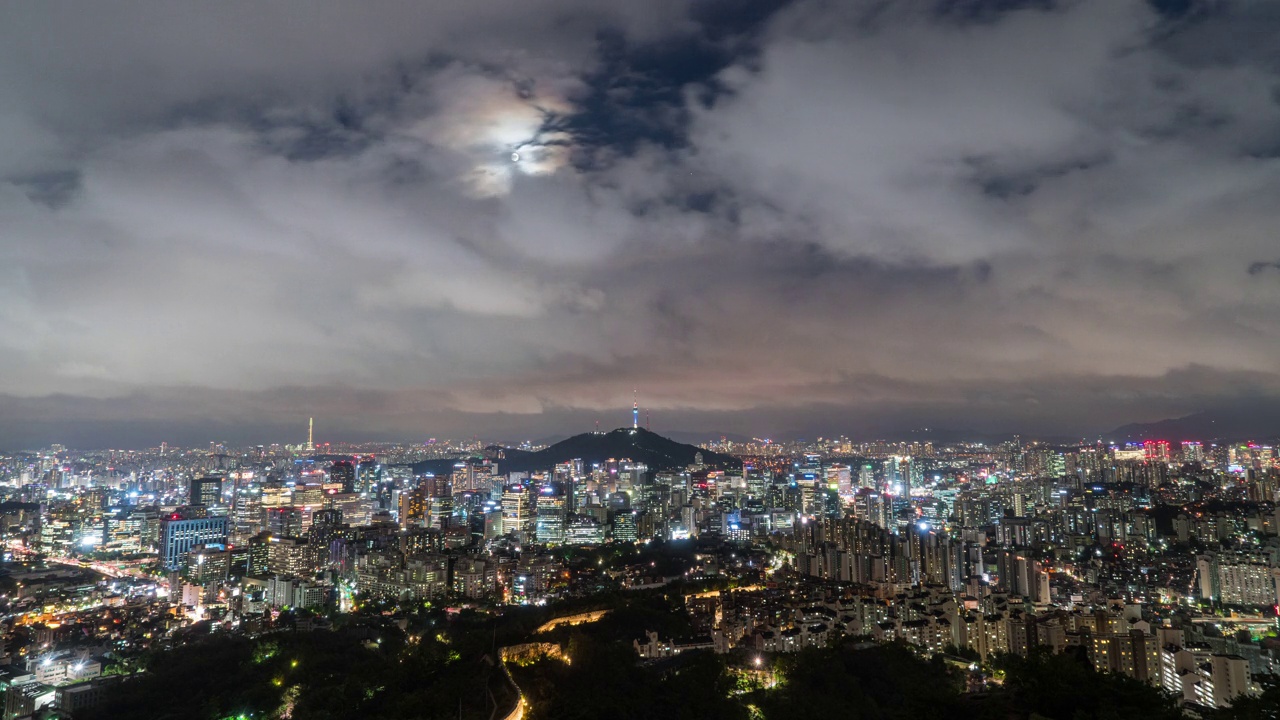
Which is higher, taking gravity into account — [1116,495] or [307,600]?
[1116,495]

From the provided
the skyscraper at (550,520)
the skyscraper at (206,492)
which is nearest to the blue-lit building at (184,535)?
the skyscraper at (206,492)

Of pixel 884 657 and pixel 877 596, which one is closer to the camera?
pixel 884 657

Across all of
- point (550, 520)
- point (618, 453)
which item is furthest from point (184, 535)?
point (618, 453)

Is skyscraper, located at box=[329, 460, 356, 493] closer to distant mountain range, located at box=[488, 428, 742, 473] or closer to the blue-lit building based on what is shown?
the blue-lit building

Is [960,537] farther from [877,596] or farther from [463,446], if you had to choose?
[463,446]

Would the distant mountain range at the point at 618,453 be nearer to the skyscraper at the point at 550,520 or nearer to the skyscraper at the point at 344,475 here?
the skyscraper at the point at 344,475

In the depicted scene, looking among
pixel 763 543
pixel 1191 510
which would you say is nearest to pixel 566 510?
pixel 763 543

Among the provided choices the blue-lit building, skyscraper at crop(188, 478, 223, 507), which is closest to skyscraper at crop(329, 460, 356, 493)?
skyscraper at crop(188, 478, 223, 507)
